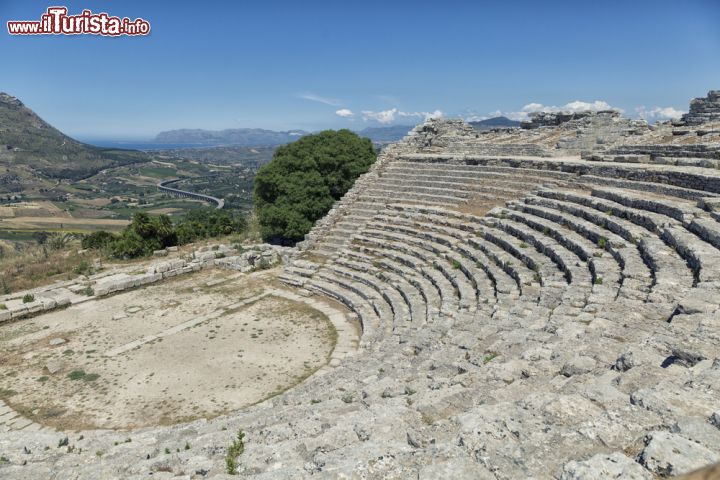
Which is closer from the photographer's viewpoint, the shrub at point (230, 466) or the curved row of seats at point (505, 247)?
the shrub at point (230, 466)

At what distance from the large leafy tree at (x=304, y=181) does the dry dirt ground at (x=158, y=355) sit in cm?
545

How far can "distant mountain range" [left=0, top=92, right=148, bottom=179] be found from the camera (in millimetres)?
112075

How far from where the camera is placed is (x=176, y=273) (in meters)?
18.5

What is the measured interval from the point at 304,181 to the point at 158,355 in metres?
12.3

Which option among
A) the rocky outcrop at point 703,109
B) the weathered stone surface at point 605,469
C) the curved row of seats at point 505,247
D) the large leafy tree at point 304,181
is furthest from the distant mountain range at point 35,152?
the weathered stone surface at point 605,469

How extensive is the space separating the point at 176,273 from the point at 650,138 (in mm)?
21308

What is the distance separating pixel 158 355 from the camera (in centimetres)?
1194

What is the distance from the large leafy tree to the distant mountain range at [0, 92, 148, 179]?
111m

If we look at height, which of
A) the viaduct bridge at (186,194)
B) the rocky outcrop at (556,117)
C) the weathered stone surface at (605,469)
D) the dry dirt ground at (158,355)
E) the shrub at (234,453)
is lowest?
the viaduct bridge at (186,194)

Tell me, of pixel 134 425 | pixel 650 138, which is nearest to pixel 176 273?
pixel 134 425

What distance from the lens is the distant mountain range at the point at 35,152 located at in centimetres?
11207

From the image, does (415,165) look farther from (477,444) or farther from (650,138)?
(477,444)

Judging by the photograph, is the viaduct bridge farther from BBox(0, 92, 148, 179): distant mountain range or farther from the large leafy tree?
the large leafy tree

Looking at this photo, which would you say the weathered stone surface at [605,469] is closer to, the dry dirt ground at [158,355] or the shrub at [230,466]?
the shrub at [230,466]
